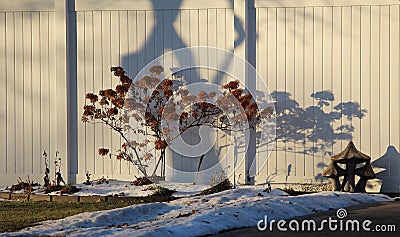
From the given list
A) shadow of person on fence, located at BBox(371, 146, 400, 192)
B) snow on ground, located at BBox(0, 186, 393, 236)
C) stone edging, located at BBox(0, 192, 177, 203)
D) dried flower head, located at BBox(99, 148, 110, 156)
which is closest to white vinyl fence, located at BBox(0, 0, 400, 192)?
shadow of person on fence, located at BBox(371, 146, 400, 192)

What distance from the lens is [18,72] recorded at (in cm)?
1530

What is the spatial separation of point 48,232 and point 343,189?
6.35 m

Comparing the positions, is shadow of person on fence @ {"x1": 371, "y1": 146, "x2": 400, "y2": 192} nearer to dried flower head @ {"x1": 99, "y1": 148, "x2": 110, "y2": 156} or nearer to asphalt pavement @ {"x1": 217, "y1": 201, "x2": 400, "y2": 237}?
asphalt pavement @ {"x1": 217, "y1": 201, "x2": 400, "y2": 237}

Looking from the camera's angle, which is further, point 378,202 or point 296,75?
point 296,75

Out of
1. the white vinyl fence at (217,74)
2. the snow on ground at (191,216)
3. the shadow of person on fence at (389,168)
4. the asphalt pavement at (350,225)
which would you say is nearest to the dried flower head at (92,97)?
the white vinyl fence at (217,74)

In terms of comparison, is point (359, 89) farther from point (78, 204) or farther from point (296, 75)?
point (78, 204)

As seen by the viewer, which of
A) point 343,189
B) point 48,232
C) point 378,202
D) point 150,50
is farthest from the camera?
point 150,50

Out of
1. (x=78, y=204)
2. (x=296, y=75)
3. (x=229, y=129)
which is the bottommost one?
(x=78, y=204)

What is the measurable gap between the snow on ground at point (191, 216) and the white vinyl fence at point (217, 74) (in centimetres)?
261

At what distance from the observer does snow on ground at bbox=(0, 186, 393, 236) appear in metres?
8.73

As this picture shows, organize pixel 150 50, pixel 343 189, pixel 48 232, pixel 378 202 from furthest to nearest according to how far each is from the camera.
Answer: pixel 150 50
pixel 343 189
pixel 378 202
pixel 48 232

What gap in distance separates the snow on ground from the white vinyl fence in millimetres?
2610

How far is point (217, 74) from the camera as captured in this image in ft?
48.0

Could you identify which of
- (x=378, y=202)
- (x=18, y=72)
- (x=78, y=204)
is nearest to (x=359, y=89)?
(x=378, y=202)
